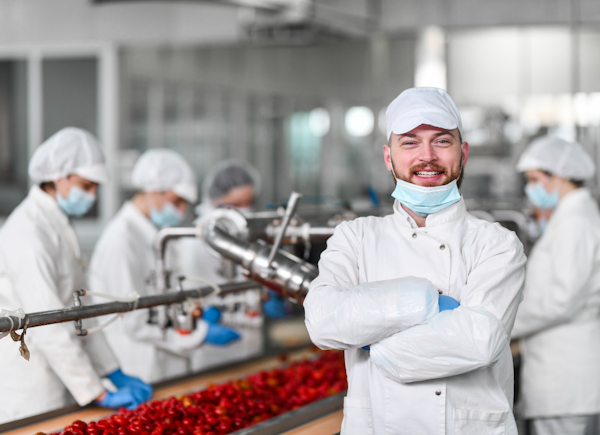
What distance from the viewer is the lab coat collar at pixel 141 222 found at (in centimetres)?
329

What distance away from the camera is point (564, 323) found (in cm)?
271

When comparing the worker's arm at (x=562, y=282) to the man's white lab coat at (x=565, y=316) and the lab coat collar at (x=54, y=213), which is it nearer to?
the man's white lab coat at (x=565, y=316)

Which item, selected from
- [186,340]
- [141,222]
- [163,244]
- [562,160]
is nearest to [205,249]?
[141,222]

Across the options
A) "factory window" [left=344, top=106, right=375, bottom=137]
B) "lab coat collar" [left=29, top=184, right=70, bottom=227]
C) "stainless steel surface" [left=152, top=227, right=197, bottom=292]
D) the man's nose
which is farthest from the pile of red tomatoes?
"factory window" [left=344, top=106, right=375, bottom=137]

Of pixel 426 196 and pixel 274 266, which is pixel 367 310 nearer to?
pixel 426 196

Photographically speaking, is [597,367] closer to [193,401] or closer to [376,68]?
[193,401]

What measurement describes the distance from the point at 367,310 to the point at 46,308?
117cm

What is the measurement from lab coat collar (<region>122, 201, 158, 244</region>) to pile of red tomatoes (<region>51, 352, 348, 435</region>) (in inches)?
36.8

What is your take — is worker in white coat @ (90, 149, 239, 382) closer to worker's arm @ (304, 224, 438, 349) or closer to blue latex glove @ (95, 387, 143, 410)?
blue latex glove @ (95, 387, 143, 410)

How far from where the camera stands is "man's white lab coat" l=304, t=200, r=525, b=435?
137 cm

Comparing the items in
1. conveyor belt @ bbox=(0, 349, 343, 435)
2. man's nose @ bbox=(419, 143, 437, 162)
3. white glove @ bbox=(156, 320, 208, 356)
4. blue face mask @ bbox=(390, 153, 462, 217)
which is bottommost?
conveyor belt @ bbox=(0, 349, 343, 435)

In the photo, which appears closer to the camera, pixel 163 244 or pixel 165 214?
pixel 163 244

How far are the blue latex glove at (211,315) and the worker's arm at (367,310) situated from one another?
190cm

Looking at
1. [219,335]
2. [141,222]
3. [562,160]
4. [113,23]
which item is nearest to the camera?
[562,160]
